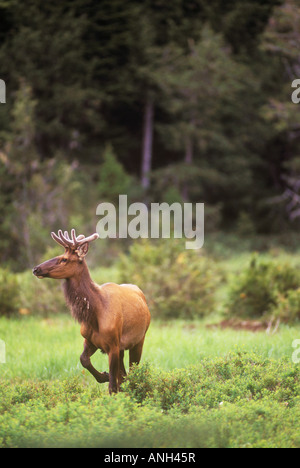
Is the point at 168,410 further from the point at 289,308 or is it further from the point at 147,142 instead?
the point at 147,142

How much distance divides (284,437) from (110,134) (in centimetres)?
2856

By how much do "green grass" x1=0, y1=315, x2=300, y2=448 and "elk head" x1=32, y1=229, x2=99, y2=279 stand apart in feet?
3.61

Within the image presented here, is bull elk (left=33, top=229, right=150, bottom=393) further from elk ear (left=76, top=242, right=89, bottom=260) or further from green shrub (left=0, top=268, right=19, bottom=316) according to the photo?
green shrub (left=0, top=268, right=19, bottom=316)

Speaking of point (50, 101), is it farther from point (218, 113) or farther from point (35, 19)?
point (218, 113)

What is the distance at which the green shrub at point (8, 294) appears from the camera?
34.0 feet


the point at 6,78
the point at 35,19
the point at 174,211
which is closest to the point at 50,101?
the point at 6,78

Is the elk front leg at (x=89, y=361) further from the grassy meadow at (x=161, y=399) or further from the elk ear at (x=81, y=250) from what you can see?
the elk ear at (x=81, y=250)

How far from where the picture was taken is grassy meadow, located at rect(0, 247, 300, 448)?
4074 millimetres

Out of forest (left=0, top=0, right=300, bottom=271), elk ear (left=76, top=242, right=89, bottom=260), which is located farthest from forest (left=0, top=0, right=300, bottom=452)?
forest (left=0, top=0, right=300, bottom=271)

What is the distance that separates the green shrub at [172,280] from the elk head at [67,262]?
6117 millimetres

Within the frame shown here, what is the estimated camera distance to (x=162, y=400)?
4.93m

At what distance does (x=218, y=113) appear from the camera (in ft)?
100

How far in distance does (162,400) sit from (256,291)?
555cm

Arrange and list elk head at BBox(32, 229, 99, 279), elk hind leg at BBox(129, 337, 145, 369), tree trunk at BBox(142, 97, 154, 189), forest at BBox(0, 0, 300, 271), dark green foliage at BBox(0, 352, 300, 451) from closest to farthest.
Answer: dark green foliage at BBox(0, 352, 300, 451) → elk head at BBox(32, 229, 99, 279) → elk hind leg at BBox(129, 337, 145, 369) → forest at BBox(0, 0, 300, 271) → tree trunk at BBox(142, 97, 154, 189)
